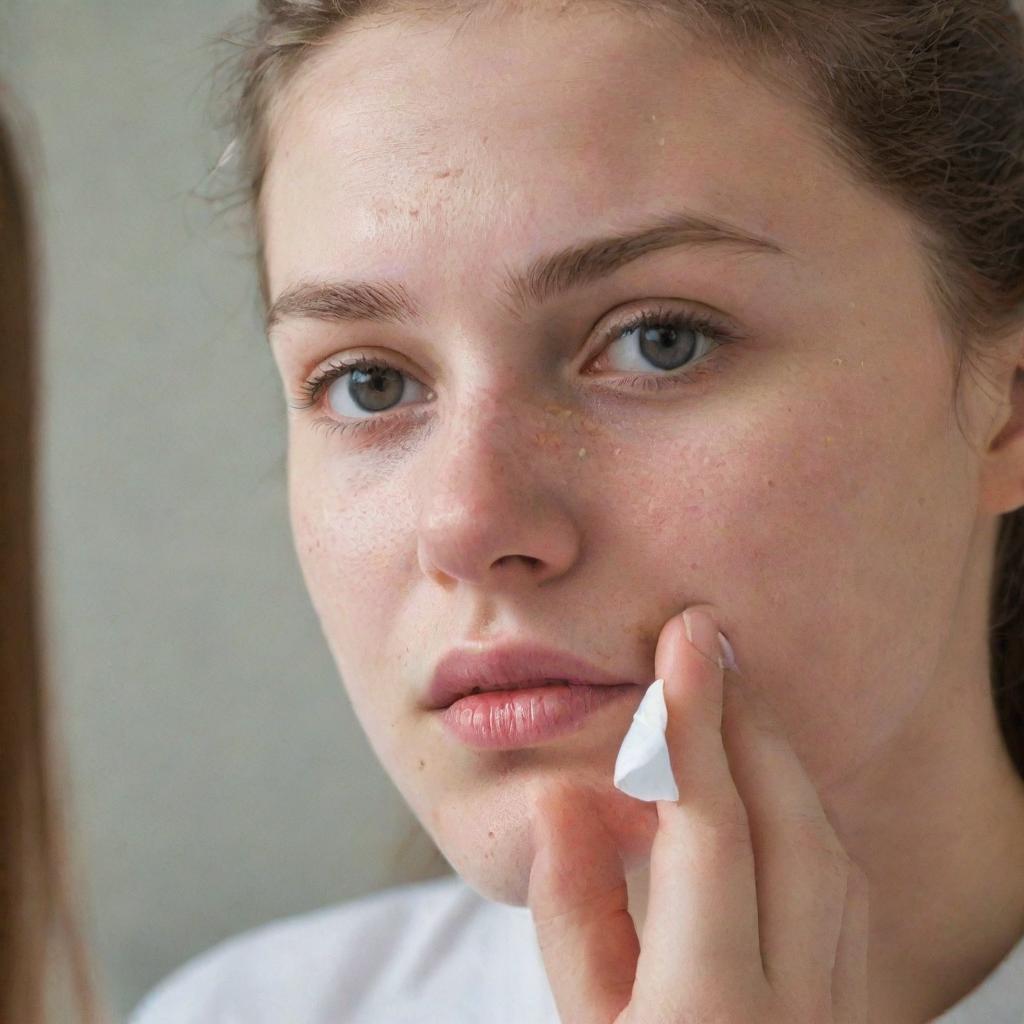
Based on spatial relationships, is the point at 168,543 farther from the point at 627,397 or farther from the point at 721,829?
the point at 721,829

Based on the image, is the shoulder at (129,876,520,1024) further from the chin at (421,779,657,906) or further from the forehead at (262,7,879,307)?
the forehead at (262,7,879,307)

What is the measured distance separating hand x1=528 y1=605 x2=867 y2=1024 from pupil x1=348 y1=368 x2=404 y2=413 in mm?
316

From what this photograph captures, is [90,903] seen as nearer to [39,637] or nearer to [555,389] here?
[39,637]

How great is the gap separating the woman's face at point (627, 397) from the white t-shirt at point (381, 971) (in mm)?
388

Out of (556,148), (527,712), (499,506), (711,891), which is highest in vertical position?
(556,148)

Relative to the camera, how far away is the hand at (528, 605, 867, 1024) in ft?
2.65

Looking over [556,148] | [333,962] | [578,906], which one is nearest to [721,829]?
[578,906]

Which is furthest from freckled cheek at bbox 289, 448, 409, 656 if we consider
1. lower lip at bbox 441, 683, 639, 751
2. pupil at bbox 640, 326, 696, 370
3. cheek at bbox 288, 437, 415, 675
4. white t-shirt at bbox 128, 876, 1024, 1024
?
white t-shirt at bbox 128, 876, 1024, 1024

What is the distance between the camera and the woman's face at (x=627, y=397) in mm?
863

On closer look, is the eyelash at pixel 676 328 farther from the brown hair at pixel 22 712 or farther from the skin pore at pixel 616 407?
the brown hair at pixel 22 712

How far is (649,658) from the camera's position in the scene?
0.86 meters

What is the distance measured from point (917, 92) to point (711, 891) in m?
0.60

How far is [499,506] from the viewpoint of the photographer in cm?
84

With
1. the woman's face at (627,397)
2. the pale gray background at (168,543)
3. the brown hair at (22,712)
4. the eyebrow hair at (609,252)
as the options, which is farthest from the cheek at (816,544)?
the pale gray background at (168,543)
